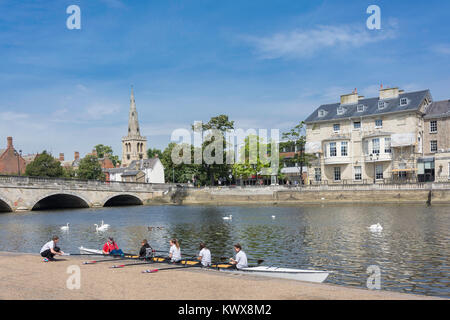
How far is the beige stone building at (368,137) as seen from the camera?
7112cm

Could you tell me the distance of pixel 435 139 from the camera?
73.5 metres

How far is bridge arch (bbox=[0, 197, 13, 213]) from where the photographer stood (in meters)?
61.1

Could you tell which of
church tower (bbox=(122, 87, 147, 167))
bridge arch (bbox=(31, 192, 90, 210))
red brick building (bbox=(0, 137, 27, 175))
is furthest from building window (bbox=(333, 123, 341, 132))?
church tower (bbox=(122, 87, 147, 167))

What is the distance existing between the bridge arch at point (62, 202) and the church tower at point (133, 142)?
71417 millimetres

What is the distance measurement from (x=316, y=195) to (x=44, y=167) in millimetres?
65663

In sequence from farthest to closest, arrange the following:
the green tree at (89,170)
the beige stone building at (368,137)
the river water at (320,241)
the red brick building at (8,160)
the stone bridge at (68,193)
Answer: the green tree at (89,170), the red brick building at (8,160), the beige stone building at (368,137), the stone bridge at (68,193), the river water at (320,241)

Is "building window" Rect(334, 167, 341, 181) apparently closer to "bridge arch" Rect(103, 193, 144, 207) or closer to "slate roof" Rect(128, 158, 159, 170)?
"bridge arch" Rect(103, 193, 144, 207)

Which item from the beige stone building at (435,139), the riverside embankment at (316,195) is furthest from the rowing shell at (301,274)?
the beige stone building at (435,139)

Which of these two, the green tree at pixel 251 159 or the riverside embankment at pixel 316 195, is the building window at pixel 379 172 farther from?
the green tree at pixel 251 159

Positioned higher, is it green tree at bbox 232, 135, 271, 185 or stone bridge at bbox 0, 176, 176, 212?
green tree at bbox 232, 135, 271, 185

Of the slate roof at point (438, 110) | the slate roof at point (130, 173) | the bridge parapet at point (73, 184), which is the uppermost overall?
the slate roof at point (438, 110)

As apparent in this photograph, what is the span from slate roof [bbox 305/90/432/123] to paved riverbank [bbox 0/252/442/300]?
63057 mm

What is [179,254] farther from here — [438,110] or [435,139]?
[438,110]
